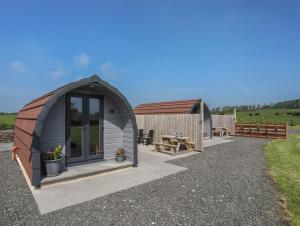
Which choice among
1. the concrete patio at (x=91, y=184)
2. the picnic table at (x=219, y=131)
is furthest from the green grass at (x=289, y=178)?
the picnic table at (x=219, y=131)

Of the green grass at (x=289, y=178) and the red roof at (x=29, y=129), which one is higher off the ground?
the red roof at (x=29, y=129)

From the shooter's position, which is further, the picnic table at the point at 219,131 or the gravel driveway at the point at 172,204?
the picnic table at the point at 219,131

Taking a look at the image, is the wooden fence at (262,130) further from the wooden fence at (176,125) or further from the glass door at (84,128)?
the glass door at (84,128)

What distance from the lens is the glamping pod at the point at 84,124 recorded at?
6.35m

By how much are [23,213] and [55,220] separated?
77 centimetres

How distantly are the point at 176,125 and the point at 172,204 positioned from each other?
7830 millimetres

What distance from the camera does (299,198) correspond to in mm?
4793

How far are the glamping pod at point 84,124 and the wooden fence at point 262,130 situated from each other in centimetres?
1388

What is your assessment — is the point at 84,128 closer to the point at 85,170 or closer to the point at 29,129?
the point at 85,170

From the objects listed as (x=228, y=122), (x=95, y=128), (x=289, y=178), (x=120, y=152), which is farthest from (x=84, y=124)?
(x=228, y=122)

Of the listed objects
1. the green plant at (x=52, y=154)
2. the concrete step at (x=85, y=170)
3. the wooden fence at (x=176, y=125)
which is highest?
the wooden fence at (x=176, y=125)

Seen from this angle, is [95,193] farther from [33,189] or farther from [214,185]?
[214,185]

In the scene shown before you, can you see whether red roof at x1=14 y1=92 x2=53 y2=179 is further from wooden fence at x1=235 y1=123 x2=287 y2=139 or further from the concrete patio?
wooden fence at x1=235 y1=123 x2=287 y2=139

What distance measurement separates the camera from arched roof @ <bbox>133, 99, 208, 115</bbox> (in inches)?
537
